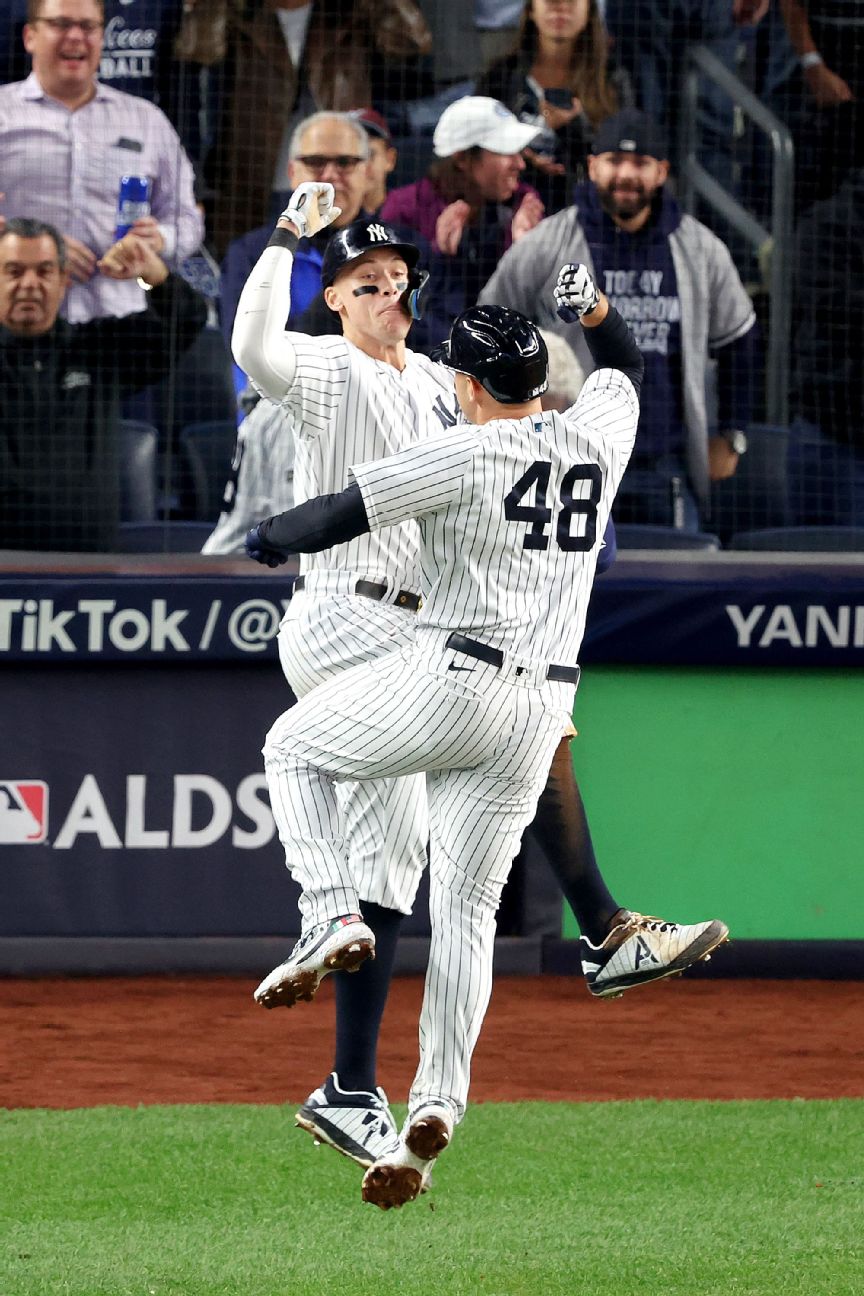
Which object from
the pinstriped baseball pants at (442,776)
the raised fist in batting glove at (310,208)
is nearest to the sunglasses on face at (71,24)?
the raised fist in batting glove at (310,208)

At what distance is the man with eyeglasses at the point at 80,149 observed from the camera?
324 inches


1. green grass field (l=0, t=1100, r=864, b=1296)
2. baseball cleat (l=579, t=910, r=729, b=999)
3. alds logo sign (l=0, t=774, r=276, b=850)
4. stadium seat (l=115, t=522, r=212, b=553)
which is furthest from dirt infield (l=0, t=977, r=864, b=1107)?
baseball cleat (l=579, t=910, r=729, b=999)

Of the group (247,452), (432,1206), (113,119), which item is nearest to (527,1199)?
(432,1206)

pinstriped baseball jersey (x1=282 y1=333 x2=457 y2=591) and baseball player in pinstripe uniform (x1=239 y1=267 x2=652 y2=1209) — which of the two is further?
pinstriped baseball jersey (x1=282 y1=333 x2=457 y2=591)

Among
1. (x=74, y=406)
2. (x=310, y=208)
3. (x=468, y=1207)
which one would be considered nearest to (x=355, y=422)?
(x=310, y=208)

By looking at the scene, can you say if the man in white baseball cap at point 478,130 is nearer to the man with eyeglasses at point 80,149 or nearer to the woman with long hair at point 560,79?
the woman with long hair at point 560,79

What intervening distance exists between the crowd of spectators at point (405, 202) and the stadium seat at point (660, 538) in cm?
5

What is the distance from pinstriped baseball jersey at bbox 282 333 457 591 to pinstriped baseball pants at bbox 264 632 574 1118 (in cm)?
47

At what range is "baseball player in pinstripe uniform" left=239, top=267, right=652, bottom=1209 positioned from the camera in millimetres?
4211

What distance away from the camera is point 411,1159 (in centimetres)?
435

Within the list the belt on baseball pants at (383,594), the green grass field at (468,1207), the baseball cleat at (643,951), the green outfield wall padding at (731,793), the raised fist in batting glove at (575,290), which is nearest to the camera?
the raised fist in batting glove at (575,290)

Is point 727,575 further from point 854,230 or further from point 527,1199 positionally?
point 527,1199

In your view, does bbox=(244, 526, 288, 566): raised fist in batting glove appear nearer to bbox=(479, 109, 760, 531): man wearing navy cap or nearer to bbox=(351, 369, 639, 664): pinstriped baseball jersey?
bbox=(351, 369, 639, 664): pinstriped baseball jersey

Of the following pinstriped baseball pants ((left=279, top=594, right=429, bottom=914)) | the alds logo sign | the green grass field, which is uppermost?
pinstriped baseball pants ((left=279, top=594, right=429, bottom=914))
